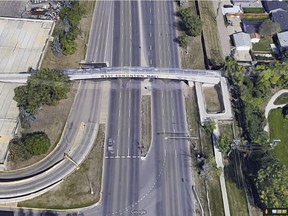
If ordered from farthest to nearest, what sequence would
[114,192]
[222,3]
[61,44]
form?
[222,3], [61,44], [114,192]

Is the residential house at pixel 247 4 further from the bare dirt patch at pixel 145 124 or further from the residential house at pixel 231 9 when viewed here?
the bare dirt patch at pixel 145 124

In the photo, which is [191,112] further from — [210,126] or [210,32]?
[210,32]

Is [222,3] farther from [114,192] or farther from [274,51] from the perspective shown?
[114,192]

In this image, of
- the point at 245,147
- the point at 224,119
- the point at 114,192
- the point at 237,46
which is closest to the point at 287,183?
the point at 245,147

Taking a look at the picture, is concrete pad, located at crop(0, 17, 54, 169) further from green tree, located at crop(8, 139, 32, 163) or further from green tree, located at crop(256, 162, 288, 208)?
green tree, located at crop(256, 162, 288, 208)

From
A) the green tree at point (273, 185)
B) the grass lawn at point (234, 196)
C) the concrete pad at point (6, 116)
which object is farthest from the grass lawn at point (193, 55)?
the concrete pad at point (6, 116)

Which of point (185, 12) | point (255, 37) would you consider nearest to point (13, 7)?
point (185, 12)
